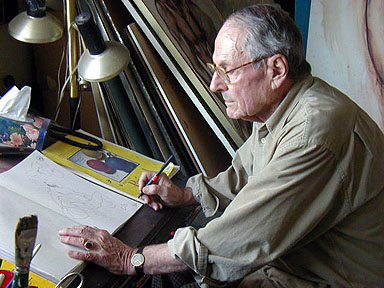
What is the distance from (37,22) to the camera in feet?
4.88

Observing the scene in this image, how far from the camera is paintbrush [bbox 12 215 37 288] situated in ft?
2.49

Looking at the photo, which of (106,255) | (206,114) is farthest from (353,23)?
(106,255)

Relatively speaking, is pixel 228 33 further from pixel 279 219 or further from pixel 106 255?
pixel 106 255

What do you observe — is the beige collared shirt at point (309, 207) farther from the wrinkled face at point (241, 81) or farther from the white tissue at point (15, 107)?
the white tissue at point (15, 107)

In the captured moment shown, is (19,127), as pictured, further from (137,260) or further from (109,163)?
(137,260)

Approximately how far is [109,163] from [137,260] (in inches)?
16.4

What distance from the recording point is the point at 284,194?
1.06 m

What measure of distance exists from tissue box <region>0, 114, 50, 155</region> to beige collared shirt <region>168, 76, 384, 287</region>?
0.56 meters

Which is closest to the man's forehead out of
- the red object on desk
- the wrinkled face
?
the wrinkled face

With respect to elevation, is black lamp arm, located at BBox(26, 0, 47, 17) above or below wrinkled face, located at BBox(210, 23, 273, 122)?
above

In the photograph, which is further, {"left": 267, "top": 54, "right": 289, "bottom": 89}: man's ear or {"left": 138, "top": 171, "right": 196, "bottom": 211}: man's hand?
{"left": 138, "top": 171, "right": 196, "bottom": 211}: man's hand

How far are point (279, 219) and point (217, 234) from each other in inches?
5.7

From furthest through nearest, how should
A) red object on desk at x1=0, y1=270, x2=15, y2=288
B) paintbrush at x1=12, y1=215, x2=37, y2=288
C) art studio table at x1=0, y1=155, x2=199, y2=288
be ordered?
1. art studio table at x1=0, y1=155, x2=199, y2=288
2. red object on desk at x1=0, y1=270, x2=15, y2=288
3. paintbrush at x1=12, y1=215, x2=37, y2=288

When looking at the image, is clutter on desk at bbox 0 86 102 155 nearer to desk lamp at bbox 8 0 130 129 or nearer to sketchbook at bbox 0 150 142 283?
sketchbook at bbox 0 150 142 283
